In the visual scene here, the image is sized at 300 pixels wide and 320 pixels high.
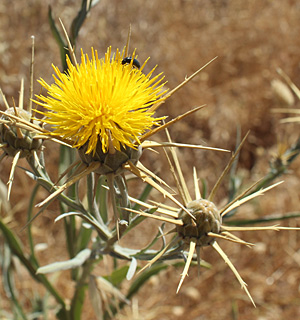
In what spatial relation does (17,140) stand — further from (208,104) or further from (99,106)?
(208,104)

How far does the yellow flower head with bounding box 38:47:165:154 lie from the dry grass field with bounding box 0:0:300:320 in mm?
1608

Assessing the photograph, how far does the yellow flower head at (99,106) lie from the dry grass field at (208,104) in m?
1.61

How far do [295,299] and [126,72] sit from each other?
7.05 ft

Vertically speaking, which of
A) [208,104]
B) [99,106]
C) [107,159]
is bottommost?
[208,104]

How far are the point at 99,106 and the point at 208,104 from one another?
2402 mm

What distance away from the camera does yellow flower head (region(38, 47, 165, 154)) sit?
2.89 feet

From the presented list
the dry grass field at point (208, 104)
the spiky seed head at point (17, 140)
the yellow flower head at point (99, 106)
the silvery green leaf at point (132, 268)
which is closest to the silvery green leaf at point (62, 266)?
the silvery green leaf at point (132, 268)

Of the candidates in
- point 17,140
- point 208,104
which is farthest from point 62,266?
point 208,104

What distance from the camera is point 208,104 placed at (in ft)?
10.6

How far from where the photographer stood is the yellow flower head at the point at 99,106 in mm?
880

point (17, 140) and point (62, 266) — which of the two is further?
point (62, 266)

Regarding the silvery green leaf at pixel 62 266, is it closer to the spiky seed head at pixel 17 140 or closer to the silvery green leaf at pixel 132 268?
the silvery green leaf at pixel 132 268

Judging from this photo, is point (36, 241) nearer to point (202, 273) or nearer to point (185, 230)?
point (202, 273)

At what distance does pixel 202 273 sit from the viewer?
2.63 metres
